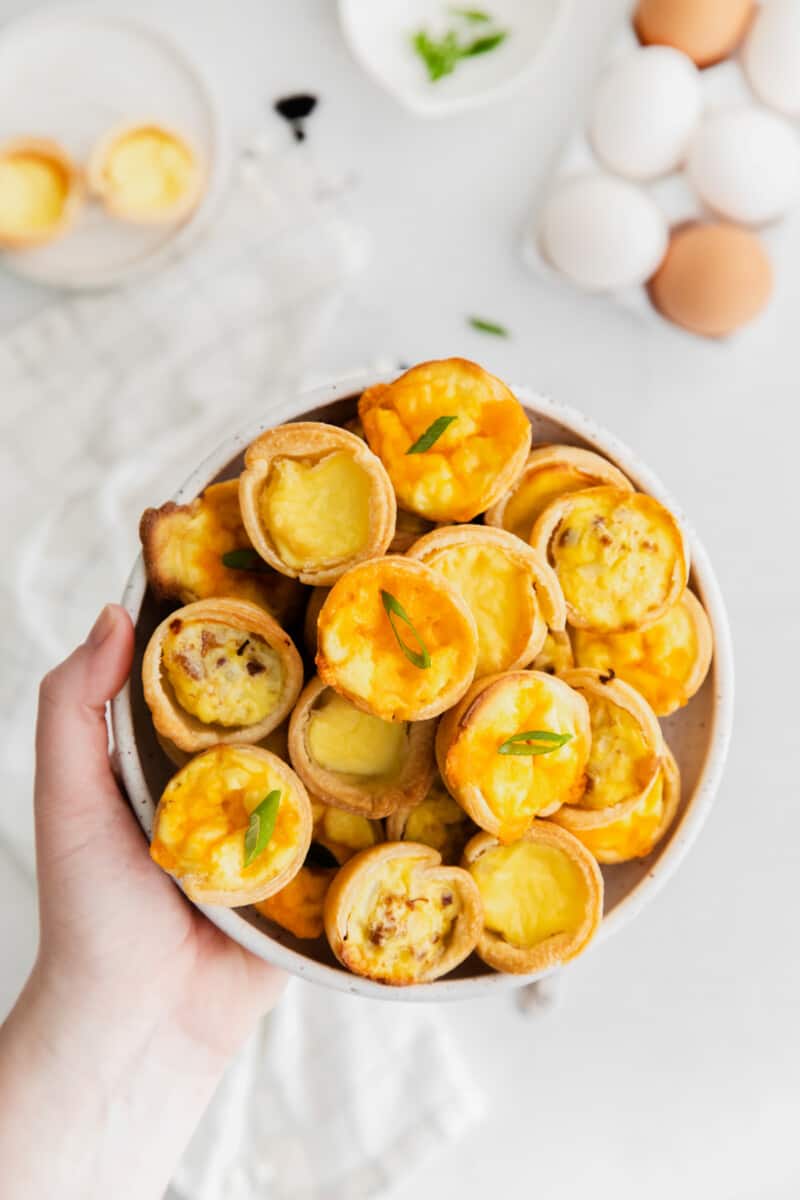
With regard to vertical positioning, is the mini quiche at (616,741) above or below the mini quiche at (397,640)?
below

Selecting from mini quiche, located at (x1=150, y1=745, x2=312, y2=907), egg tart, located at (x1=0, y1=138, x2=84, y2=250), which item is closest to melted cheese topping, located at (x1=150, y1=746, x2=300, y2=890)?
mini quiche, located at (x1=150, y1=745, x2=312, y2=907)

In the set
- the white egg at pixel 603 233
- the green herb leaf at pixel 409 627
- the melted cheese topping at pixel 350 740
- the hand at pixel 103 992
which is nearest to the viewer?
the green herb leaf at pixel 409 627

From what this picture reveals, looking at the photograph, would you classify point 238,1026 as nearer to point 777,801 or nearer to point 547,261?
point 777,801

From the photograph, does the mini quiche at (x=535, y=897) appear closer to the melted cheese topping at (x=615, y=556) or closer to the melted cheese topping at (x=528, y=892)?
the melted cheese topping at (x=528, y=892)

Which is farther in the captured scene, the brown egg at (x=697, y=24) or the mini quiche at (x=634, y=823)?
the brown egg at (x=697, y=24)

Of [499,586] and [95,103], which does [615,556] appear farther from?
[95,103]

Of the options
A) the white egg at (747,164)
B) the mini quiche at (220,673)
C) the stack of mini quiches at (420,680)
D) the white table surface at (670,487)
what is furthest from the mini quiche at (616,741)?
the white egg at (747,164)

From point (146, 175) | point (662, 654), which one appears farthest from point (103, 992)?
point (146, 175)
